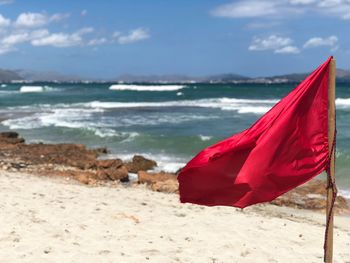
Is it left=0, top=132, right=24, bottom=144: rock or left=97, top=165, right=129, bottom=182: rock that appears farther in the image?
left=0, top=132, right=24, bottom=144: rock

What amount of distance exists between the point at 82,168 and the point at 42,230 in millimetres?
7950

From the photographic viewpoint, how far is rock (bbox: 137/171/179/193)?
12520mm

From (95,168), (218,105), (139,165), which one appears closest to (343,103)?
(218,105)

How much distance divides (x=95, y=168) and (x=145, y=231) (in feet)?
24.8

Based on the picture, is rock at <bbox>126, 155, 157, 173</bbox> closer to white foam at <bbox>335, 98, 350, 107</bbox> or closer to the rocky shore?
the rocky shore

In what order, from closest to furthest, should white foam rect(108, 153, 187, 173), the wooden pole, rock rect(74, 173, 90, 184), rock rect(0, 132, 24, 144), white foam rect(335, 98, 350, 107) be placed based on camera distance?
the wooden pole < rock rect(74, 173, 90, 184) < white foam rect(108, 153, 187, 173) < rock rect(0, 132, 24, 144) < white foam rect(335, 98, 350, 107)

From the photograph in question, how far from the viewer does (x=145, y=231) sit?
8.21m

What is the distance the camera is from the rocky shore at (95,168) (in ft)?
41.0

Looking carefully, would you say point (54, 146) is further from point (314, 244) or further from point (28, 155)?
point (314, 244)

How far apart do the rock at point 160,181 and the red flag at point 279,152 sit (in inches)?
319

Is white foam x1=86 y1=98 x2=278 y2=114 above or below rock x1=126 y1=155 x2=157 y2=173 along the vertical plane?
above

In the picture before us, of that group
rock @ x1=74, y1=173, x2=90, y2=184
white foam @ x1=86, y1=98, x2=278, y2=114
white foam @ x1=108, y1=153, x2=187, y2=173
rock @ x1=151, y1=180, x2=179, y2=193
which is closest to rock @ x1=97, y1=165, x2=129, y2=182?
rock @ x1=74, y1=173, x2=90, y2=184

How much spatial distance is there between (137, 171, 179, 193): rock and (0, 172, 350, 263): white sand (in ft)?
4.43

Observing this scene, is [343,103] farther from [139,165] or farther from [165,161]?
[139,165]
